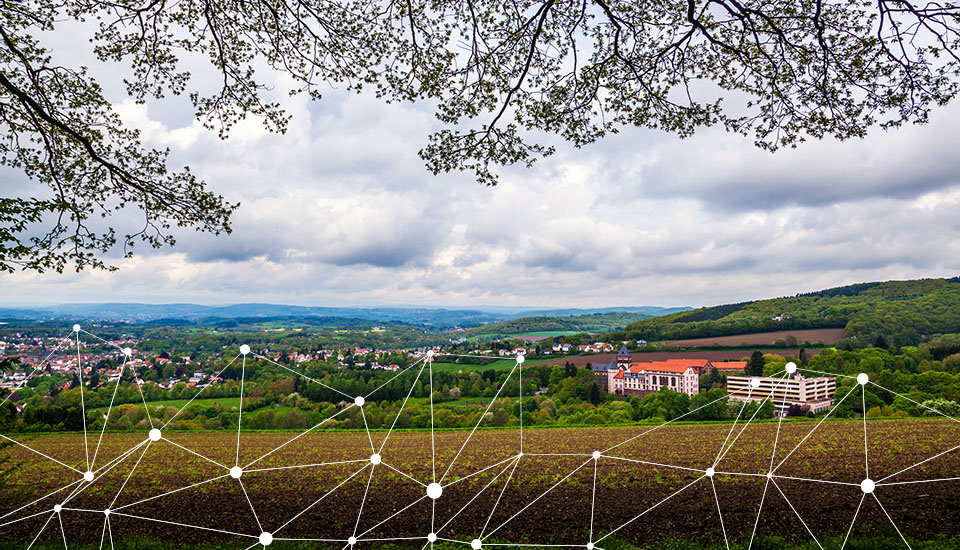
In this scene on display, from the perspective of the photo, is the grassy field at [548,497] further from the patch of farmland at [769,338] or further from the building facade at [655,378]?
the patch of farmland at [769,338]

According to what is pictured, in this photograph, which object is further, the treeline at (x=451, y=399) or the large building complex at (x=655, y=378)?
the large building complex at (x=655, y=378)

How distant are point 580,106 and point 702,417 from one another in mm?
10780

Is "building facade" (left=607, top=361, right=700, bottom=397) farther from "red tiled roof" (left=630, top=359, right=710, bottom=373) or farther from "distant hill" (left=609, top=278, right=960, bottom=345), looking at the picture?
"distant hill" (left=609, top=278, right=960, bottom=345)

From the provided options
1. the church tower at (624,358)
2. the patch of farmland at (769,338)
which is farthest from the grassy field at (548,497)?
the patch of farmland at (769,338)

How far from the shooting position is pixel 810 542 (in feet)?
13.5

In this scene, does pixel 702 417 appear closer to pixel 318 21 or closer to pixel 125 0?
pixel 318 21

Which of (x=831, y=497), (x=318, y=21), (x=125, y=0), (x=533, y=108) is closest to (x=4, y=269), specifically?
(x=125, y=0)

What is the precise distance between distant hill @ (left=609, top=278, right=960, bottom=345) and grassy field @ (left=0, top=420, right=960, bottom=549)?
20.8m

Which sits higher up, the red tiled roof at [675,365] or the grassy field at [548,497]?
the grassy field at [548,497]
